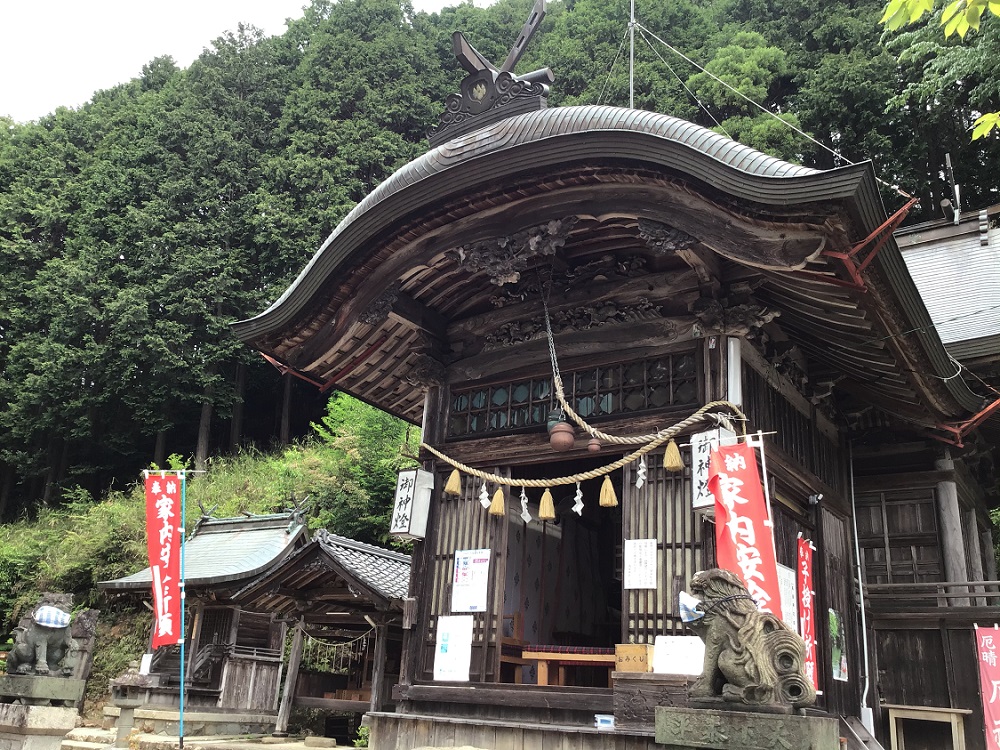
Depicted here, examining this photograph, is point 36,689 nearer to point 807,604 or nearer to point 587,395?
point 587,395

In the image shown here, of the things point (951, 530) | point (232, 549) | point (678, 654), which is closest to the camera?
point (678, 654)

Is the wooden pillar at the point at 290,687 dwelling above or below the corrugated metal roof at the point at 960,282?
below

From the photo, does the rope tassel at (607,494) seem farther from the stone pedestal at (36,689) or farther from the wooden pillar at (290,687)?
the wooden pillar at (290,687)

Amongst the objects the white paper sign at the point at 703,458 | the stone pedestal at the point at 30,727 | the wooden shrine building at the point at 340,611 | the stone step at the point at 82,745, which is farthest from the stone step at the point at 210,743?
the white paper sign at the point at 703,458

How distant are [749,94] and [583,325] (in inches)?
839

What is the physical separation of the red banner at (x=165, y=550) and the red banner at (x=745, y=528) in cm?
777

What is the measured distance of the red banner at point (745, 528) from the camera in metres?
6.44

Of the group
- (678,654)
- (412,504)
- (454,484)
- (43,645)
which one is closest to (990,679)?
(678,654)

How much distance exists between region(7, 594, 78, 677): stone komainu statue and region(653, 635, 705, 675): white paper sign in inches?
325

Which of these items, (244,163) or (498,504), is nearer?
(498,504)

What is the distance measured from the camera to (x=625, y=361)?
841cm

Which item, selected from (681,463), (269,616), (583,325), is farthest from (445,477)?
(269,616)

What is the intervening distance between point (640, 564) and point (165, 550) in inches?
285

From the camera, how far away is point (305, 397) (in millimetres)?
35719
